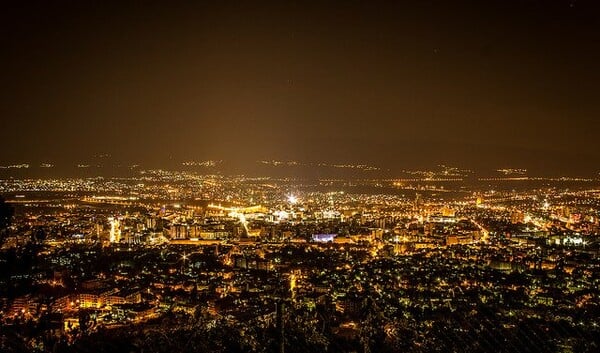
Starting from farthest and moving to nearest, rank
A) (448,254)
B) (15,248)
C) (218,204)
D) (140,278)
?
(218,204) < (448,254) < (140,278) < (15,248)

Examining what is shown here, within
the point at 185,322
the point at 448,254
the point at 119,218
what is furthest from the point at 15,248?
the point at 119,218

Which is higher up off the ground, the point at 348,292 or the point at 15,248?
the point at 15,248

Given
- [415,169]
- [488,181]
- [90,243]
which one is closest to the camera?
[90,243]

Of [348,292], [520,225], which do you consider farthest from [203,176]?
[348,292]

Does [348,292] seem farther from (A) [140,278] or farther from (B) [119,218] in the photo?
(B) [119,218]

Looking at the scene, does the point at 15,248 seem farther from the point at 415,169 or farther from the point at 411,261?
the point at 415,169

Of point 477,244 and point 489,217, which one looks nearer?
point 477,244
